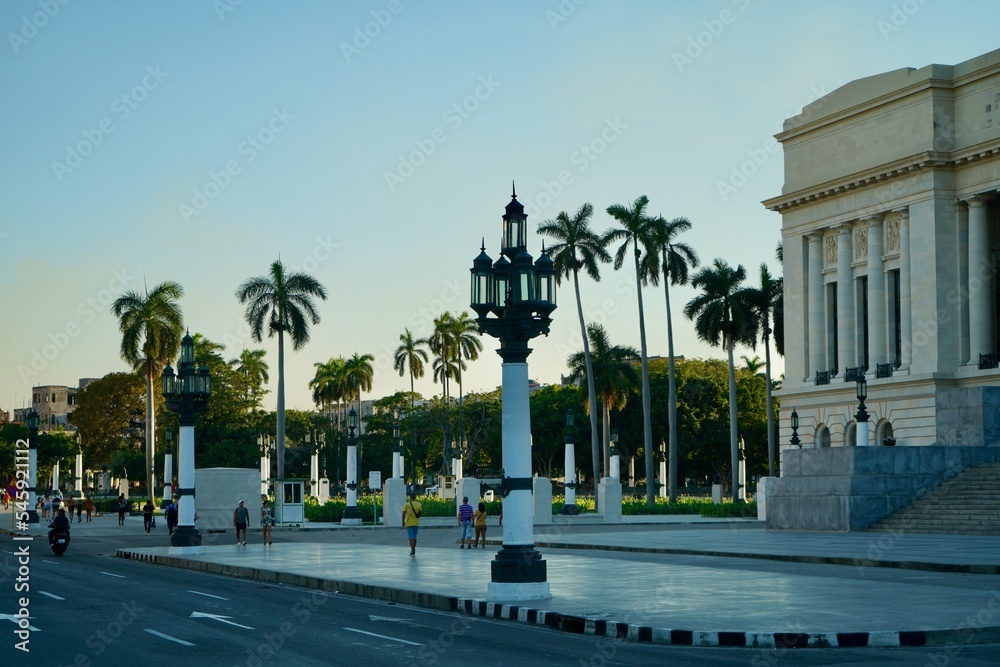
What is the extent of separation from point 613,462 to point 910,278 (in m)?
18.6

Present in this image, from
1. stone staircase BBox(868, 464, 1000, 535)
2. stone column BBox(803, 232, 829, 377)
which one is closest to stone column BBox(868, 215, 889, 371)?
stone column BBox(803, 232, 829, 377)

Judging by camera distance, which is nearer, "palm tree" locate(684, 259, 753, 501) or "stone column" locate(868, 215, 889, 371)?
"stone column" locate(868, 215, 889, 371)

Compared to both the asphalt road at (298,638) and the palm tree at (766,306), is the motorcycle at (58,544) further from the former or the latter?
the palm tree at (766,306)

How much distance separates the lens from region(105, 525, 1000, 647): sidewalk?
15945 mm

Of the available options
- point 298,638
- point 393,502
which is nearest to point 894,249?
point 393,502

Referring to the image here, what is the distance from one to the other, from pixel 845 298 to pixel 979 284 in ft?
26.6

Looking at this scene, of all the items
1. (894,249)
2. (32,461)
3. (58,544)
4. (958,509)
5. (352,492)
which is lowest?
(58,544)

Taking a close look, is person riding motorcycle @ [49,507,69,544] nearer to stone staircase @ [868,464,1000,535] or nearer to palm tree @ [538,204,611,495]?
stone staircase @ [868,464,1000,535]

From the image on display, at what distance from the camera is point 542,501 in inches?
2249

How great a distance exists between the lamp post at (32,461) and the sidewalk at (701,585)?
64.3 feet

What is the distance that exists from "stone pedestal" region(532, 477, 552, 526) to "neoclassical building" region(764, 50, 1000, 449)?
15.4 m

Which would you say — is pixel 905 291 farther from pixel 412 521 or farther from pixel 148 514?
pixel 412 521

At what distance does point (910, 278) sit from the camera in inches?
2435

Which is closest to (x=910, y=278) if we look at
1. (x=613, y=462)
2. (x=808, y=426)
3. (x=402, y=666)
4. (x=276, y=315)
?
(x=808, y=426)
